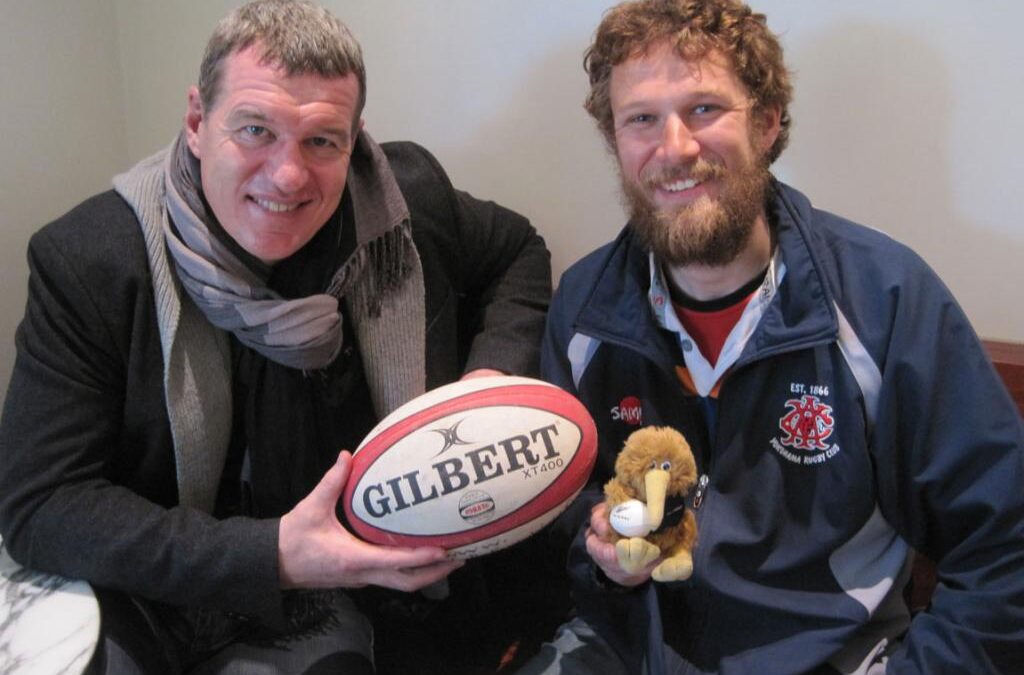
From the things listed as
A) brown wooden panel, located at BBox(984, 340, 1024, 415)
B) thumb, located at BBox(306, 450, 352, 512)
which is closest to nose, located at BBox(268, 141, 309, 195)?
thumb, located at BBox(306, 450, 352, 512)

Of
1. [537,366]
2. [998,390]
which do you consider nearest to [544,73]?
[537,366]

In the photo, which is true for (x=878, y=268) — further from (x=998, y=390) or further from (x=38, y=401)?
Answer: (x=38, y=401)

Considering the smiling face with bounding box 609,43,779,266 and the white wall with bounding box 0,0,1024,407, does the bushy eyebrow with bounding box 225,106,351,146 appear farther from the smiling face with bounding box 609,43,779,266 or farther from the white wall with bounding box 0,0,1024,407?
the white wall with bounding box 0,0,1024,407

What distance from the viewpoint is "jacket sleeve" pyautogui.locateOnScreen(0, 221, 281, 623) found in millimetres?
1071

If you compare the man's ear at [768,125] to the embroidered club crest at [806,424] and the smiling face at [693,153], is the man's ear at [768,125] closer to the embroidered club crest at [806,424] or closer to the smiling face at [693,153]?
the smiling face at [693,153]

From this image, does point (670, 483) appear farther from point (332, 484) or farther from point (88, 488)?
point (88, 488)

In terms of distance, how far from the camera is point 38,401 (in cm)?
110

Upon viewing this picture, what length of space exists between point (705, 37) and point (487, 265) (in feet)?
1.76

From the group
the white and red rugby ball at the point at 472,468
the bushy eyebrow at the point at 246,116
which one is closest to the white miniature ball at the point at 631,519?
the white and red rugby ball at the point at 472,468

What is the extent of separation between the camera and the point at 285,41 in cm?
104

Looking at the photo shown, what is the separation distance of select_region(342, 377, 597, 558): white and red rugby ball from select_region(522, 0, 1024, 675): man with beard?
9 cm

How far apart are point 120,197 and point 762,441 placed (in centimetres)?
93

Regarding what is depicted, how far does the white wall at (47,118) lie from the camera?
1586 millimetres

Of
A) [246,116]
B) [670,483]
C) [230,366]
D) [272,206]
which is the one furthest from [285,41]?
[670,483]
